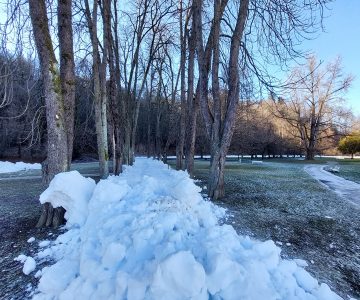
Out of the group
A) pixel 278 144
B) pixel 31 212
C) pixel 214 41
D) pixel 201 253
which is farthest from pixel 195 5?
pixel 278 144

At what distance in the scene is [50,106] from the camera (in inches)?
202

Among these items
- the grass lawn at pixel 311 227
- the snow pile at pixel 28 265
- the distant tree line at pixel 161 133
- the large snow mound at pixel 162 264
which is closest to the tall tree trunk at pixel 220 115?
the grass lawn at pixel 311 227

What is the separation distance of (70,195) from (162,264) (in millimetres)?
2717

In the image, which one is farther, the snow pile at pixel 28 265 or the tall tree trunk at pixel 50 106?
the tall tree trunk at pixel 50 106

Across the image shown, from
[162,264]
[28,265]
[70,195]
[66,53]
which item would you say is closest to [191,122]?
[66,53]

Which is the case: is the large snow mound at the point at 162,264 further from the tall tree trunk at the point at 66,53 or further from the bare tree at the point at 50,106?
the tall tree trunk at the point at 66,53

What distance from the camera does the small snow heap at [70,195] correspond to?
15.0 ft

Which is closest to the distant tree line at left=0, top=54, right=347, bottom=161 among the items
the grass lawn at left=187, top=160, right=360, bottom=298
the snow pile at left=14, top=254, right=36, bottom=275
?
the grass lawn at left=187, top=160, right=360, bottom=298

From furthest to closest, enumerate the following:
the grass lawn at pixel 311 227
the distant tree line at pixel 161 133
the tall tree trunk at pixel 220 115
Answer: the distant tree line at pixel 161 133
the tall tree trunk at pixel 220 115
the grass lawn at pixel 311 227

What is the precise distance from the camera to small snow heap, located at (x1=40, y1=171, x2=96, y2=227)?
4566 millimetres

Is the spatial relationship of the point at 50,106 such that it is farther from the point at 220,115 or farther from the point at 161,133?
the point at 161,133

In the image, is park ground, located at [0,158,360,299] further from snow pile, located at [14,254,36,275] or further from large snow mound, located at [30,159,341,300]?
large snow mound, located at [30,159,341,300]

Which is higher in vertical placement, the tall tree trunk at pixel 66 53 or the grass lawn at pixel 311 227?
the tall tree trunk at pixel 66 53

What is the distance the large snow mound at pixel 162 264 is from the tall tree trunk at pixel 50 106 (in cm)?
112
